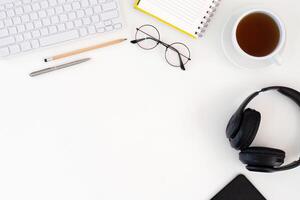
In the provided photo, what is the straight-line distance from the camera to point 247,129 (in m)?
0.81

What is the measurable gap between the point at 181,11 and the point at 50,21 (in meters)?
0.29

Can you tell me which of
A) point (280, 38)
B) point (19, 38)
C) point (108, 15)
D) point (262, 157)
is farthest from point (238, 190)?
point (19, 38)

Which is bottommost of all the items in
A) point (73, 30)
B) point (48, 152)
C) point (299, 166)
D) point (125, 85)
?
point (299, 166)

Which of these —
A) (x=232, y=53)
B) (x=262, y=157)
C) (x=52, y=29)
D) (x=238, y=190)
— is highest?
(x=52, y=29)

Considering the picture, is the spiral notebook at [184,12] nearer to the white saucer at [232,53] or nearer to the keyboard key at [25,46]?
the white saucer at [232,53]

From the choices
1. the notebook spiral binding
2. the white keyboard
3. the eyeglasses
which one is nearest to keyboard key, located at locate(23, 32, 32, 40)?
the white keyboard

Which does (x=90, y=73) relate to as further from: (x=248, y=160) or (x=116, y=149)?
(x=248, y=160)

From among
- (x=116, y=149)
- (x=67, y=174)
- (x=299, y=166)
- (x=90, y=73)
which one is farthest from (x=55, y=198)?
(x=299, y=166)

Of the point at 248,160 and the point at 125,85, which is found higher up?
the point at 125,85

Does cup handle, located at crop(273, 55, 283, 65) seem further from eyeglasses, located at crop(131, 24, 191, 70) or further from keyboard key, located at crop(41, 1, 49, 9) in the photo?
keyboard key, located at crop(41, 1, 49, 9)

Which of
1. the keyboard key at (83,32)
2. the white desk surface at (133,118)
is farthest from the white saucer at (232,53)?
the keyboard key at (83,32)

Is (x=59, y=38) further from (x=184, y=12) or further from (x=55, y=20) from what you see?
(x=184, y=12)

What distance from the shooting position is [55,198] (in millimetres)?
868

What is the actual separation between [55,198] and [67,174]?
6cm
